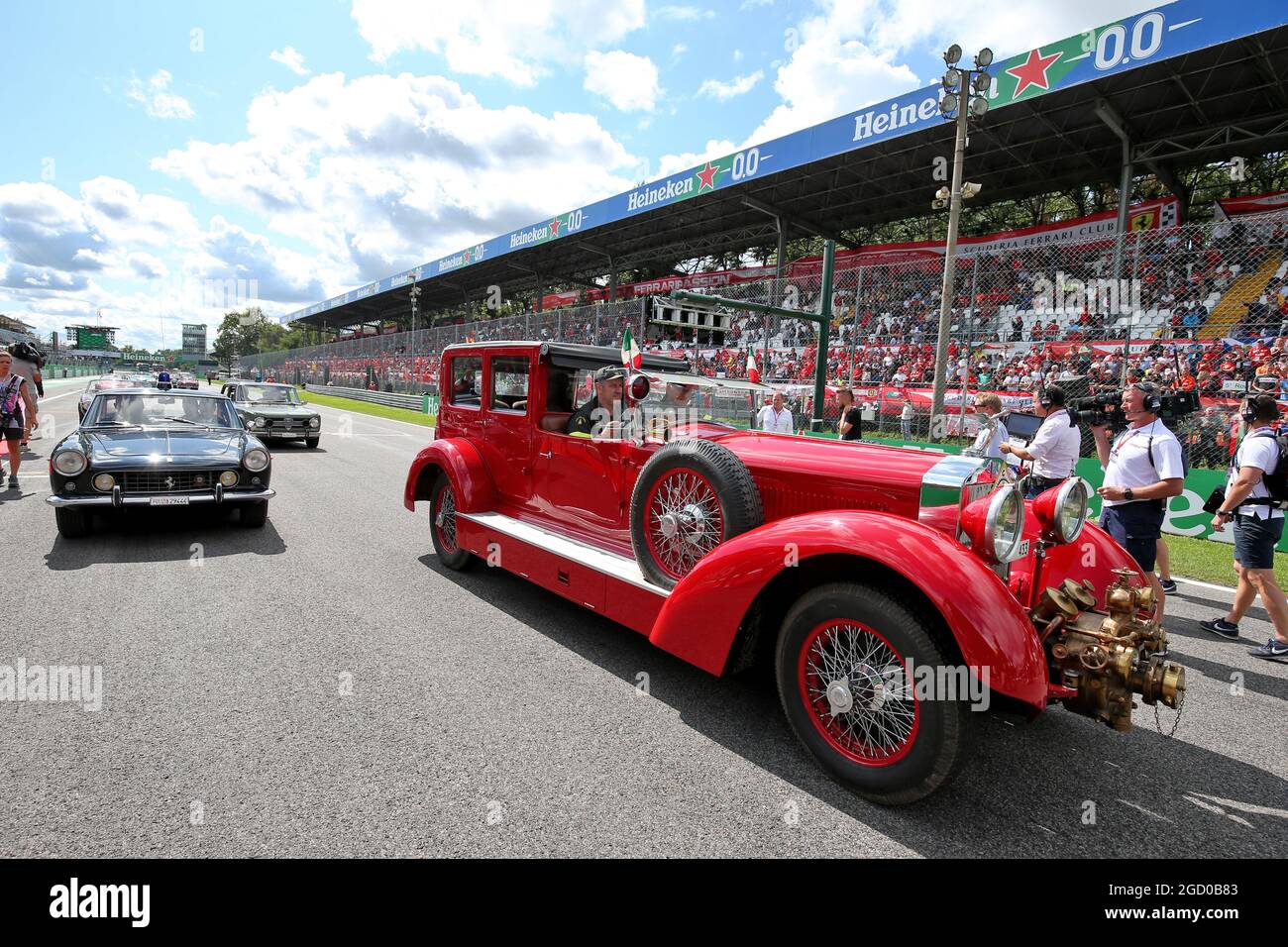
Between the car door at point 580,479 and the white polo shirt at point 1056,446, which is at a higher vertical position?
the white polo shirt at point 1056,446

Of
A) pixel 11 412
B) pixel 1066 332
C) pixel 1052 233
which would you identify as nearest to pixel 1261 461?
pixel 1066 332

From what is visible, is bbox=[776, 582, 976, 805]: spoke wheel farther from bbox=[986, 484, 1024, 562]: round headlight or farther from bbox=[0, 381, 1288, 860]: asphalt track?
bbox=[986, 484, 1024, 562]: round headlight

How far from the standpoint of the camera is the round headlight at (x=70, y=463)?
18.7 ft

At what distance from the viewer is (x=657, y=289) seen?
104 feet

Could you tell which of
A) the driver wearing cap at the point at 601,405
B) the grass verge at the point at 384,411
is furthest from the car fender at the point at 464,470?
the grass verge at the point at 384,411

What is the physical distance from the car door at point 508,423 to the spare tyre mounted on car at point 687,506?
4.92 feet

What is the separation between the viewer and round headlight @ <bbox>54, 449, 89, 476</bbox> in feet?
18.7

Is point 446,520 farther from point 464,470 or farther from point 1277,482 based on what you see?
point 1277,482

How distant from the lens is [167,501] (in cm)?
591

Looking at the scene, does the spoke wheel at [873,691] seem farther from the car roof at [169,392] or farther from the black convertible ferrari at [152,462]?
the car roof at [169,392]

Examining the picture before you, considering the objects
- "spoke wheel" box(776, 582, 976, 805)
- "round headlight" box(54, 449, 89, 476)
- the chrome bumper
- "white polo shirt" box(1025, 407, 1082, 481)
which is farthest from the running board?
"white polo shirt" box(1025, 407, 1082, 481)

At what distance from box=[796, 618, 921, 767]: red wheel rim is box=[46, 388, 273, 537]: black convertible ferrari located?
5714 mm
